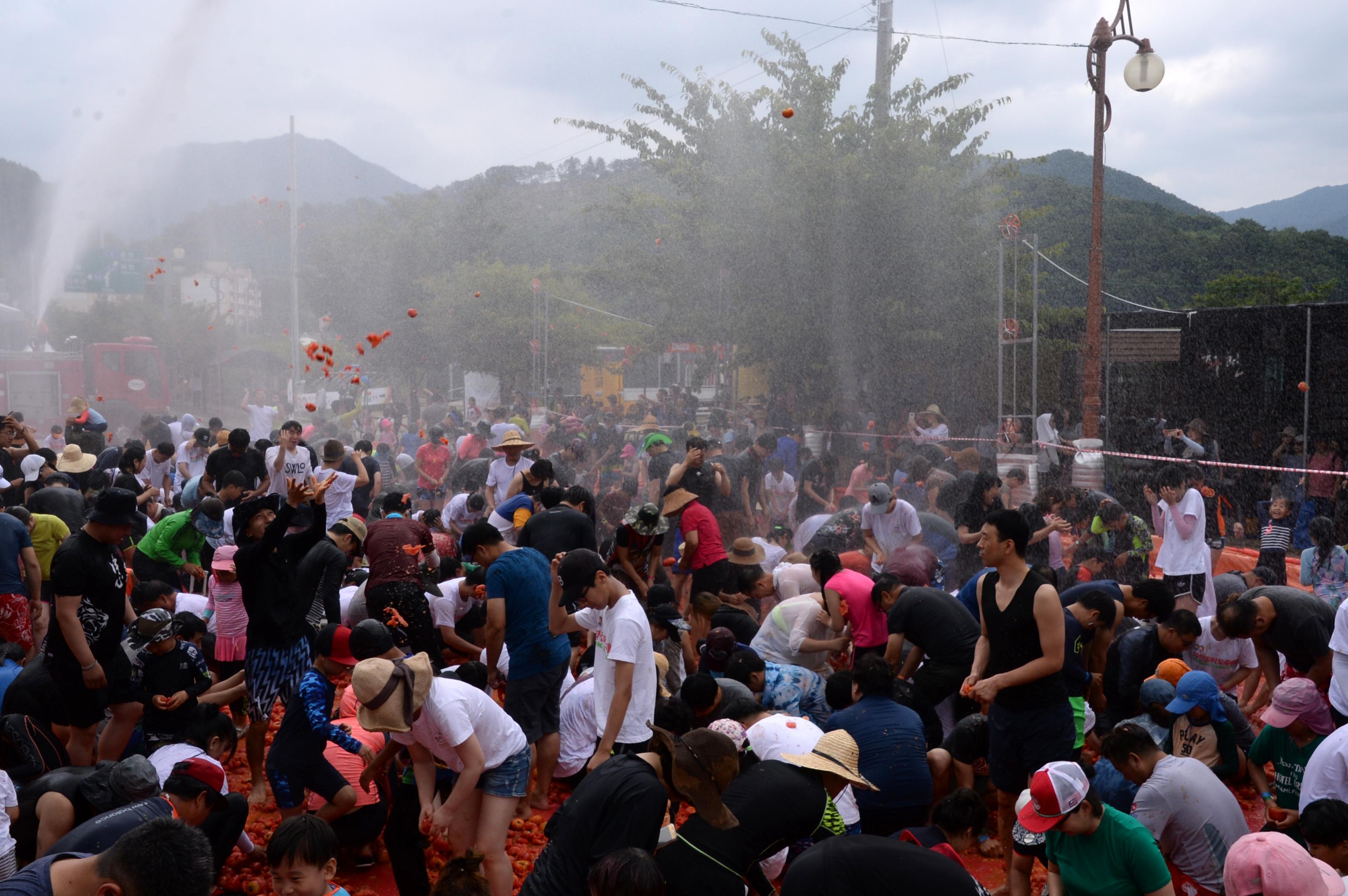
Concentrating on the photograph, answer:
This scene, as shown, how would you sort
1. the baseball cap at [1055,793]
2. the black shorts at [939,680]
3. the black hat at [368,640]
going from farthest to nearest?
1. the black shorts at [939,680]
2. the black hat at [368,640]
3. the baseball cap at [1055,793]

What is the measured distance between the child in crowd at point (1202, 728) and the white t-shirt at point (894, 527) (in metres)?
3.07

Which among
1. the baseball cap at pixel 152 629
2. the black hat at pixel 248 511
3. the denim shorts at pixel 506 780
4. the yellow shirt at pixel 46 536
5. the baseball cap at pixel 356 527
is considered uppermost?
the black hat at pixel 248 511

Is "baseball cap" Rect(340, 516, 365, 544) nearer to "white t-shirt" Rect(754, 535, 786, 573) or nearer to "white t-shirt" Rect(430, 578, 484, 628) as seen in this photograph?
"white t-shirt" Rect(430, 578, 484, 628)

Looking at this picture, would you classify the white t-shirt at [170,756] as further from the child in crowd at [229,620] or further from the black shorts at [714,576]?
the black shorts at [714,576]

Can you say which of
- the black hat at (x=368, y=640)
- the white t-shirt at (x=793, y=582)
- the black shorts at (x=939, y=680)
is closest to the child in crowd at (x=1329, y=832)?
the black shorts at (x=939, y=680)

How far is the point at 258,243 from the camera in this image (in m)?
68.0

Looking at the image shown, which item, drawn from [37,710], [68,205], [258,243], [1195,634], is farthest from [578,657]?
[258,243]

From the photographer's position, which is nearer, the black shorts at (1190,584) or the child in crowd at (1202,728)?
the child in crowd at (1202,728)

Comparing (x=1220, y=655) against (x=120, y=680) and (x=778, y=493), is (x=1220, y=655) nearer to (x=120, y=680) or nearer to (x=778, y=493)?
(x=120, y=680)

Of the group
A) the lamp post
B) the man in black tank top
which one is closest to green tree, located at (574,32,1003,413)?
the lamp post

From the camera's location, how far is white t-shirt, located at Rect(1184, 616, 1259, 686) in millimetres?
6031

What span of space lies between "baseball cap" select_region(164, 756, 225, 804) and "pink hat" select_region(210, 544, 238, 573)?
6.85 feet

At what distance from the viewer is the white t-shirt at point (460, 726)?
12.5ft

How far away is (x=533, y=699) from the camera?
511 cm
